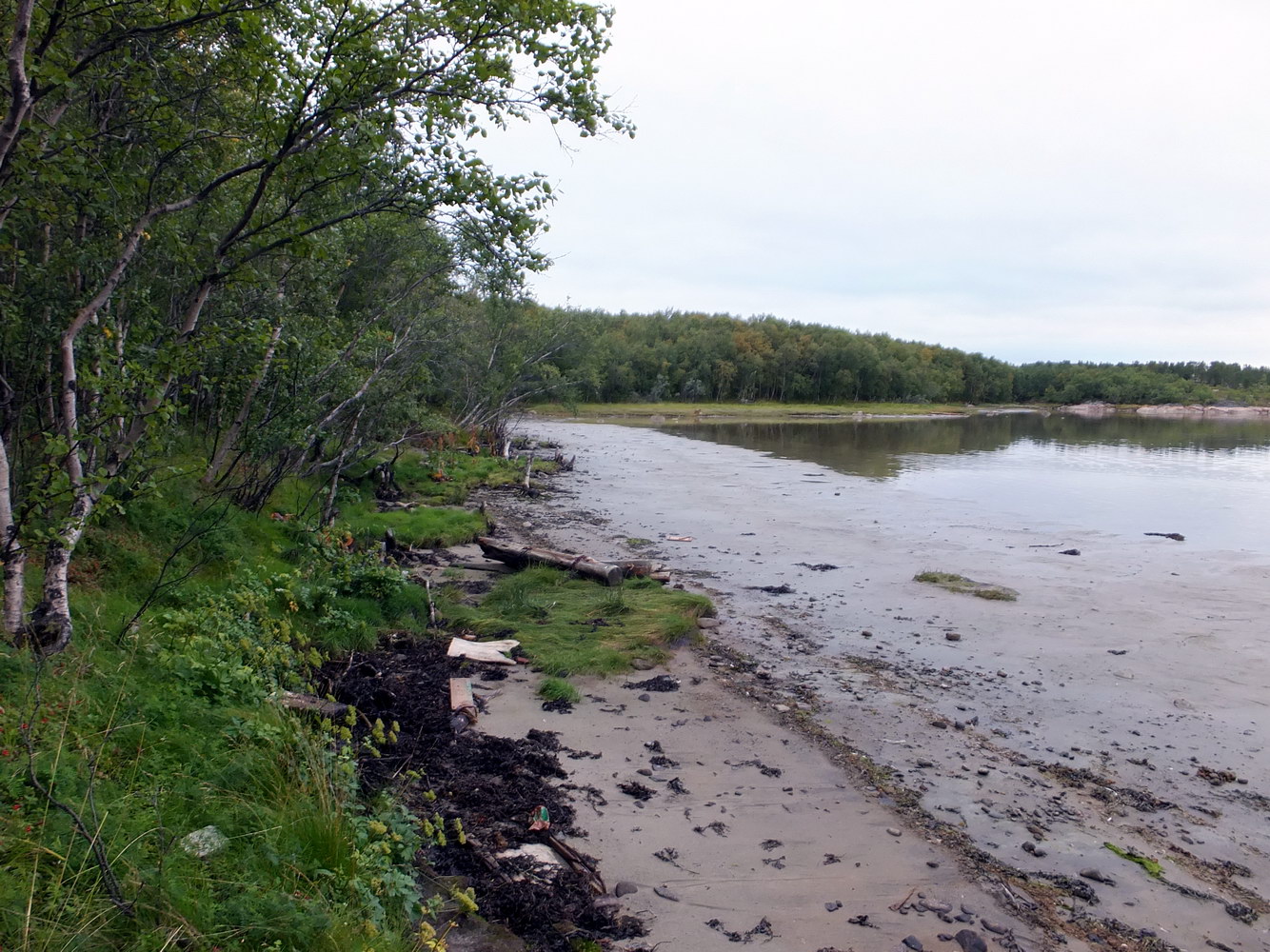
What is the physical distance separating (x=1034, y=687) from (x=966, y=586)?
5250mm

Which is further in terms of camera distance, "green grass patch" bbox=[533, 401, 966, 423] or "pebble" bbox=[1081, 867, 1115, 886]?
"green grass patch" bbox=[533, 401, 966, 423]

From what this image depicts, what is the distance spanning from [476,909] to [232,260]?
565 centimetres

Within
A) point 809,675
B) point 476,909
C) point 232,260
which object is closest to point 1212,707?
point 809,675

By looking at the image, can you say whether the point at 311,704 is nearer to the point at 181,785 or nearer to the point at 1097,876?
the point at 181,785

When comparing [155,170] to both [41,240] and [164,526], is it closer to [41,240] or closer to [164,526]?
[41,240]

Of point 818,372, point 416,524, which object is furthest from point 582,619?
point 818,372

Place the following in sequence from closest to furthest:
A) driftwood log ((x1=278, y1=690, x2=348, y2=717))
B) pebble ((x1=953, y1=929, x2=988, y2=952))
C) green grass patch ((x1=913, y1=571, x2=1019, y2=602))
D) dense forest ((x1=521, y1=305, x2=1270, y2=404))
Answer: pebble ((x1=953, y1=929, x2=988, y2=952))
driftwood log ((x1=278, y1=690, x2=348, y2=717))
green grass patch ((x1=913, y1=571, x2=1019, y2=602))
dense forest ((x1=521, y1=305, x2=1270, y2=404))

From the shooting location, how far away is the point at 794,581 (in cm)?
1497

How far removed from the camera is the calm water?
928 inches

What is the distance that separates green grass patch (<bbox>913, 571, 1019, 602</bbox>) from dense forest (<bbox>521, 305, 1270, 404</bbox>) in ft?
233

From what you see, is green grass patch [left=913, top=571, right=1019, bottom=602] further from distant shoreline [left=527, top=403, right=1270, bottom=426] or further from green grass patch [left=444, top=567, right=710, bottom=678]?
distant shoreline [left=527, top=403, right=1270, bottom=426]

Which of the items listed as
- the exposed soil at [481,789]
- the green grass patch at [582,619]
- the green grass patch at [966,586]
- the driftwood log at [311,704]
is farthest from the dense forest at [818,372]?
the driftwood log at [311,704]

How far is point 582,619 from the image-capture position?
11.3 meters

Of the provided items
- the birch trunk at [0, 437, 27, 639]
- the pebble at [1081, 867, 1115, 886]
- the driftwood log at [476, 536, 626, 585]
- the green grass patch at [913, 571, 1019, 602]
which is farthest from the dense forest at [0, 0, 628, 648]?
the green grass patch at [913, 571, 1019, 602]
